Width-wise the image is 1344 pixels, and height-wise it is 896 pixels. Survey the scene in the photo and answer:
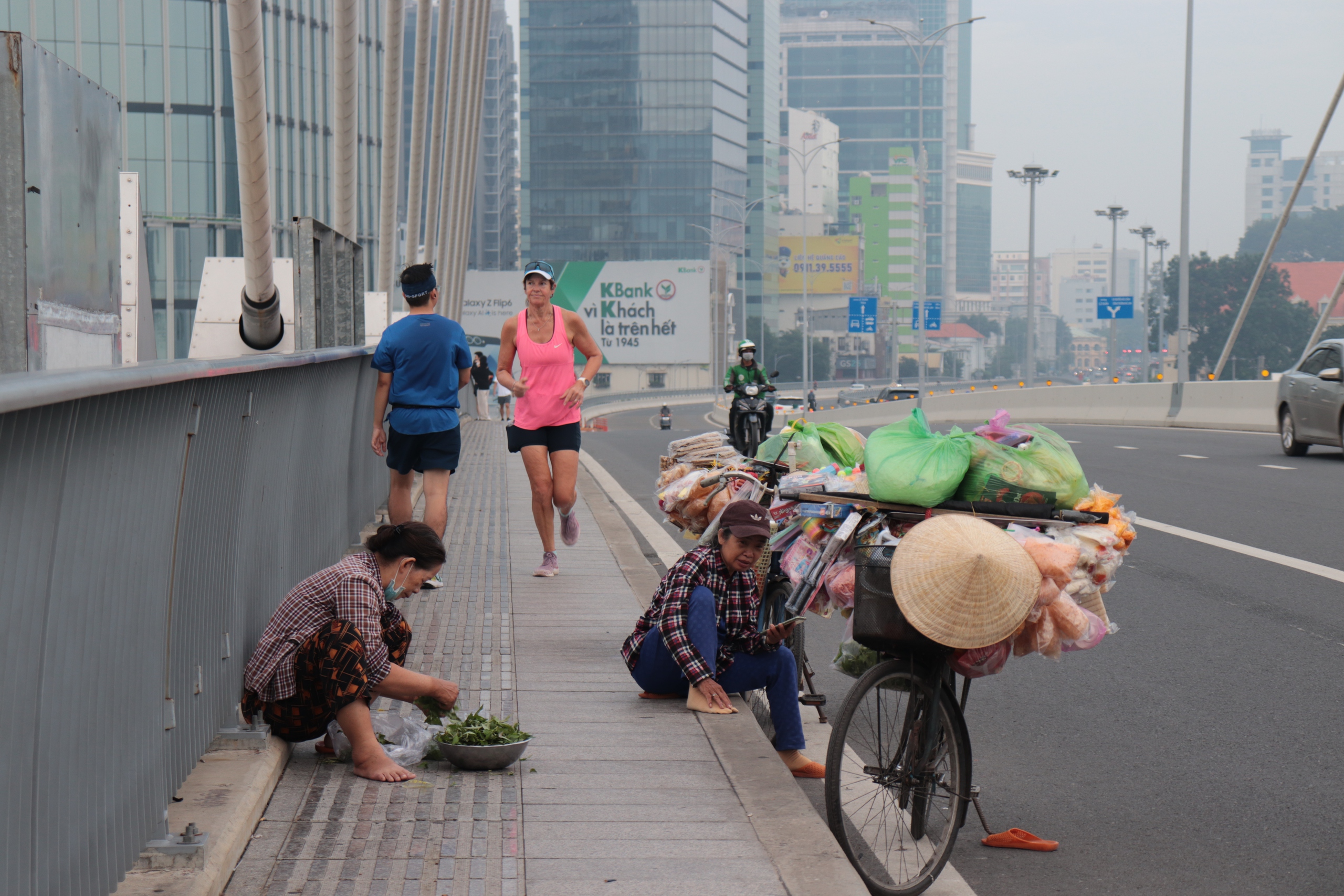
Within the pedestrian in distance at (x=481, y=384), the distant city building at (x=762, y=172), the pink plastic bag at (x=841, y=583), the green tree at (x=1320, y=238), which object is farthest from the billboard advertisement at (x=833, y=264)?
the pink plastic bag at (x=841, y=583)

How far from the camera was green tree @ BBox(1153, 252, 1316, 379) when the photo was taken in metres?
99.4

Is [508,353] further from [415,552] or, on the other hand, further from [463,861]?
[463,861]

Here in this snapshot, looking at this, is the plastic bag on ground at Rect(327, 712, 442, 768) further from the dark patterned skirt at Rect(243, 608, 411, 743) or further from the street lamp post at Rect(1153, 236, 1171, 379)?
the street lamp post at Rect(1153, 236, 1171, 379)

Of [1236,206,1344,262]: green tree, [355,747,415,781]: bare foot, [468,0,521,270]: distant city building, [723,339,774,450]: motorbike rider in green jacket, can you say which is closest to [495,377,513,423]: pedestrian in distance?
[723,339,774,450]: motorbike rider in green jacket

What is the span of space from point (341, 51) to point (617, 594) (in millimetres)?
7591

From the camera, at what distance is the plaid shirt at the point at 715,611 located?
5.58 meters

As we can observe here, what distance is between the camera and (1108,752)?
5965mm

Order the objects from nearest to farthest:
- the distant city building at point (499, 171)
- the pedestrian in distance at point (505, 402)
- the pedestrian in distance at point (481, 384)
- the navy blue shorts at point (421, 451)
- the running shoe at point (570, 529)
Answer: the navy blue shorts at point (421, 451) → the running shoe at point (570, 529) → the pedestrian in distance at point (481, 384) → the pedestrian in distance at point (505, 402) → the distant city building at point (499, 171)

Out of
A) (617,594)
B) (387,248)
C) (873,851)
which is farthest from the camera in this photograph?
(387,248)

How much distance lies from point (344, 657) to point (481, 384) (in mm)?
33274

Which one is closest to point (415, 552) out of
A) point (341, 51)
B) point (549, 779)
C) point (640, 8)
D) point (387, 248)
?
point (549, 779)

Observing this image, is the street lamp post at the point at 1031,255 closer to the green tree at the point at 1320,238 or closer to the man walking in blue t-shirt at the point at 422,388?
the man walking in blue t-shirt at the point at 422,388

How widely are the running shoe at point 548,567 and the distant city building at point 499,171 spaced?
13193cm

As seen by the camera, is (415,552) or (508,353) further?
(508,353)
